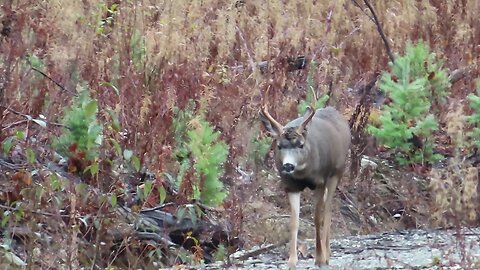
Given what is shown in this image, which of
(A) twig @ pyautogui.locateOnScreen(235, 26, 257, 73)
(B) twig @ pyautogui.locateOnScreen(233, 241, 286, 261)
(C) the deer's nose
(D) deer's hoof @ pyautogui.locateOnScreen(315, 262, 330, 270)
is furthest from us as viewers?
(A) twig @ pyautogui.locateOnScreen(235, 26, 257, 73)

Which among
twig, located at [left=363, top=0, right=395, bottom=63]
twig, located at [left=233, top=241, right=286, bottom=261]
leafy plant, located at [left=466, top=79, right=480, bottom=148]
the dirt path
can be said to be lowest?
twig, located at [left=233, top=241, right=286, bottom=261]

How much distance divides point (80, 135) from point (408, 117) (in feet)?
12.7

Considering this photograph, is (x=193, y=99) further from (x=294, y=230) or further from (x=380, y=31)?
(x=294, y=230)

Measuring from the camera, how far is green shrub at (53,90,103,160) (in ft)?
26.1

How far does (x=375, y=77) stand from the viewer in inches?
481

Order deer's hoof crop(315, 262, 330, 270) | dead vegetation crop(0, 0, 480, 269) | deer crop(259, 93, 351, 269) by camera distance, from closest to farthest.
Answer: deer crop(259, 93, 351, 269) < deer's hoof crop(315, 262, 330, 270) < dead vegetation crop(0, 0, 480, 269)

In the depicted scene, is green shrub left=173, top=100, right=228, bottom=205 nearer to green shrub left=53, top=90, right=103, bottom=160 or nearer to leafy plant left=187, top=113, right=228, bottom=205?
leafy plant left=187, top=113, right=228, bottom=205

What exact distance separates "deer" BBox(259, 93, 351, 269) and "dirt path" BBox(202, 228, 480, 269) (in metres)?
0.26

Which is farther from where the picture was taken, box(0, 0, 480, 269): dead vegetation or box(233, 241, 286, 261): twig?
box(233, 241, 286, 261): twig

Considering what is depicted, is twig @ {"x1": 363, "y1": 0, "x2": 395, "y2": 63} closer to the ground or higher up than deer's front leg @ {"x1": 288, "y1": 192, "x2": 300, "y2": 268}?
higher up

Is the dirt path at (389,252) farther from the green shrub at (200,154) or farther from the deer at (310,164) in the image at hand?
the green shrub at (200,154)

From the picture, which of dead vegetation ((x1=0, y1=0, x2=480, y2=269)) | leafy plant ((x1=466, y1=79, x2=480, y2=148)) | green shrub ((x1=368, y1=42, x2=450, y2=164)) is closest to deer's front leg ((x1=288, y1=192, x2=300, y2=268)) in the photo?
dead vegetation ((x1=0, y1=0, x2=480, y2=269))

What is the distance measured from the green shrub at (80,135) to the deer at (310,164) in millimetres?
1381

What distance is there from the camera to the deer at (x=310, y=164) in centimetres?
709
